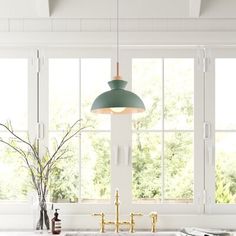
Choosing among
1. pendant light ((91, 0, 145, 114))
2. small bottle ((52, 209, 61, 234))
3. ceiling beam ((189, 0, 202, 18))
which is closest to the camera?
pendant light ((91, 0, 145, 114))

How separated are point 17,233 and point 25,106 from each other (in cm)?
106

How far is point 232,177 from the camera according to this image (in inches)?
156

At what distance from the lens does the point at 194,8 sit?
385 centimetres

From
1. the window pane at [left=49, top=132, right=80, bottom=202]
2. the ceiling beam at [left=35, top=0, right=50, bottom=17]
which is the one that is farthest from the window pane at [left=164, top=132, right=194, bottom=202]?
the ceiling beam at [left=35, top=0, right=50, bottom=17]

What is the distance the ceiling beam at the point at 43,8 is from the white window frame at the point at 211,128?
1.38m

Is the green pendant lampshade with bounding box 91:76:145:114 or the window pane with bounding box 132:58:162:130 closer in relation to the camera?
the green pendant lampshade with bounding box 91:76:145:114

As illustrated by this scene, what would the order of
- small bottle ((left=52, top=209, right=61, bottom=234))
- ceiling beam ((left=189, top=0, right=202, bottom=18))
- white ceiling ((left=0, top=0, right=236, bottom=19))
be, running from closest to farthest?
small bottle ((left=52, top=209, right=61, bottom=234)) → ceiling beam ((left=189, top=0, right=202, bottom=18)) → white ceiling ((left=0, top=0, right=236, bottom=19))

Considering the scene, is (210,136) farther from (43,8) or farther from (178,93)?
(43,8)

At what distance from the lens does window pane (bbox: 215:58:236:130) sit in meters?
3.99

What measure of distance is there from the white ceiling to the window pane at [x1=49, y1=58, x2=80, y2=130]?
1.37 feet

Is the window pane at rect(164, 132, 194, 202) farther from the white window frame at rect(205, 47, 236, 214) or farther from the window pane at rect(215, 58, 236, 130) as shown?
the window pane at rect(215, 58, 236, 130)

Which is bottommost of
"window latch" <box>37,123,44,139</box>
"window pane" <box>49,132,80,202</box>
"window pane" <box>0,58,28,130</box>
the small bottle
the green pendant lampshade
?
the small bottle

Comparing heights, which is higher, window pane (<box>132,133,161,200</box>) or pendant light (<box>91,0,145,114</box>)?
pendant light (<box>91,0,145,114</box>)

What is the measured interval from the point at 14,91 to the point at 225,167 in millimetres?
1907
